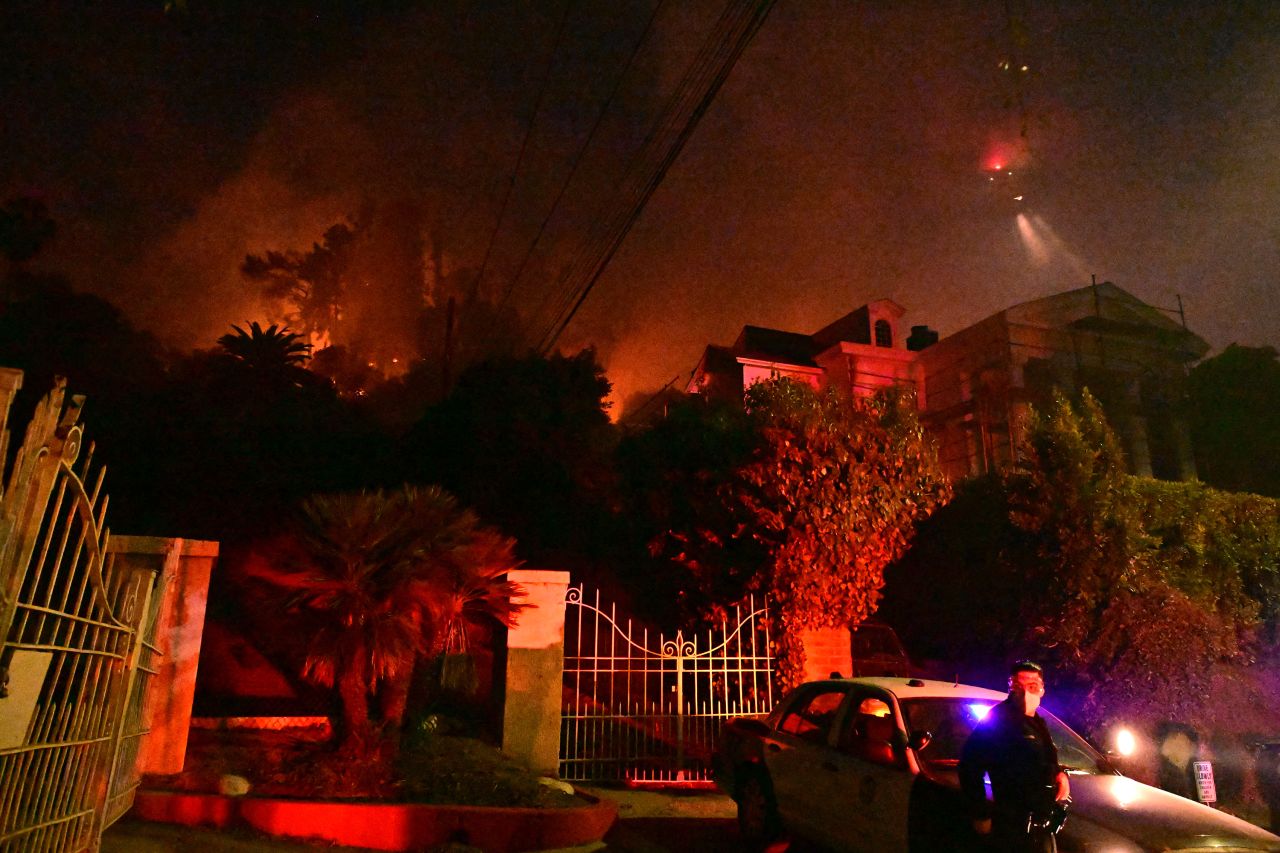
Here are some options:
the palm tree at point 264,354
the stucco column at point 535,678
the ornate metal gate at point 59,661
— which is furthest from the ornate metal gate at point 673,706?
the palm tree at point 264,354

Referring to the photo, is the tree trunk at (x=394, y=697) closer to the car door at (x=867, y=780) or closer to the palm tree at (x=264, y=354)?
the car door at (x=867, y=780)

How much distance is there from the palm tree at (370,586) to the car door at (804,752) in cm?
321

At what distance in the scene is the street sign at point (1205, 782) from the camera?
27.9 ft

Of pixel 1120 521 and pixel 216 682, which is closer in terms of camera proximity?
pixel 1120 521

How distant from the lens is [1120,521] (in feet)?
33.6

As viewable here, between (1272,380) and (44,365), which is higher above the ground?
(1272,380)

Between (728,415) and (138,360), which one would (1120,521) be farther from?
(138,360)

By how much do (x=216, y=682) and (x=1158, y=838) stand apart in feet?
43.7

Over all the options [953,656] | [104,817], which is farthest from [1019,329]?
[104,817]

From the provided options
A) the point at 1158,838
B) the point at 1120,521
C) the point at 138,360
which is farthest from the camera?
the point at 138,360

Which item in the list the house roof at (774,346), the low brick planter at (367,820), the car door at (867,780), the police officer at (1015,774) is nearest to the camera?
the police officer at (1015,774)

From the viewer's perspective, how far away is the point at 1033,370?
25.7m

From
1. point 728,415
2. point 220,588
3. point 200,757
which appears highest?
point 728,415

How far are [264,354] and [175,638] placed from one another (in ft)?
67.3
